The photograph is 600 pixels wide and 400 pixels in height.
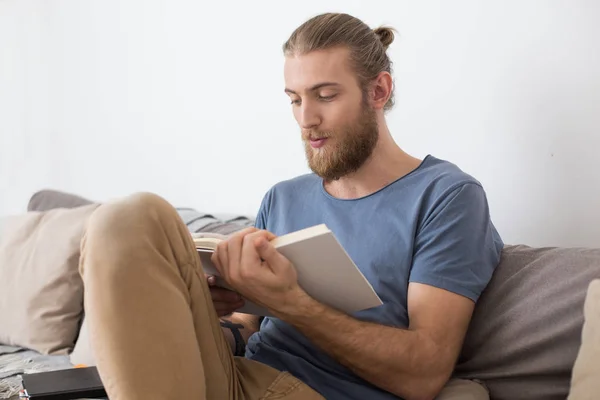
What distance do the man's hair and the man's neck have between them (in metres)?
0.13

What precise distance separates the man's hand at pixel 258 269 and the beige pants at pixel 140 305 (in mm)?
115

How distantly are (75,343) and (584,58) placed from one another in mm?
1595

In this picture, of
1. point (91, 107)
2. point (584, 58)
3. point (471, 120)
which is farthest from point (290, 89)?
point (91, 107)

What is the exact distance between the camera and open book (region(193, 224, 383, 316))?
3.67ft

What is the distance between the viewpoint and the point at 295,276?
1.22m

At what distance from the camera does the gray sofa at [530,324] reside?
132 cm

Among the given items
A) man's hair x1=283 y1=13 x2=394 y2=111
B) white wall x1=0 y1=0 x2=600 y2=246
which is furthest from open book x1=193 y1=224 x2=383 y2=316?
white wall x1=0 y1=0 x2=600 y2=246

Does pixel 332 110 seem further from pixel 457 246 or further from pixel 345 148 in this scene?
pixel 457 246

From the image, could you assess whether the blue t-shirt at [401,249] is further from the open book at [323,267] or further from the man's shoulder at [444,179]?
the open book at [323,267]

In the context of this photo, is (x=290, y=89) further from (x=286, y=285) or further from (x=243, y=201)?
(x=243, y=201)

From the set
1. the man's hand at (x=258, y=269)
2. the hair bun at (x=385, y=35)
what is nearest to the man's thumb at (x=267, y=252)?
the man's hand at (x=258, y=269)

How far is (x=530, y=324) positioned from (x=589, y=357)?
0.18 m

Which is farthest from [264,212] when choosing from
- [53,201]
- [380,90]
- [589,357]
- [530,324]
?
[53,201]

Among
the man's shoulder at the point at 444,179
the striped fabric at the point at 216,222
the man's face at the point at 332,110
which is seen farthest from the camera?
the striped fabric at the point at 216,222
